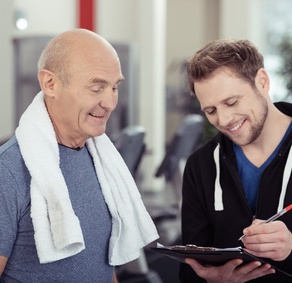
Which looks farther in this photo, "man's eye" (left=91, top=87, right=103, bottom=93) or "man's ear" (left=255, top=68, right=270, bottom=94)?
"man's ear" (left=255, top=68, right=270, bottom=94)

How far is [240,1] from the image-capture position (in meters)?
8.44

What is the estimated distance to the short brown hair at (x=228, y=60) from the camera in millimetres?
2043

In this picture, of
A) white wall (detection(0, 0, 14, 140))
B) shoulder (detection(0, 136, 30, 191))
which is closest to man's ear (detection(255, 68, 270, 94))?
shoulder (detection(0, 136, 30, 191))

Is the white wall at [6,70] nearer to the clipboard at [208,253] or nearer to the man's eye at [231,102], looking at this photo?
the man's eye at [231,102]

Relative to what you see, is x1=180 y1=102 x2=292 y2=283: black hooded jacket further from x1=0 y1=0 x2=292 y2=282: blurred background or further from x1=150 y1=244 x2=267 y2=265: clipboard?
x1=0 y1=0 x2=292 y2=282: blurred background

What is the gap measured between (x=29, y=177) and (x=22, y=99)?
3.60 m

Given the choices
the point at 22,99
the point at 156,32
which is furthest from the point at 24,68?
the point at 156,32

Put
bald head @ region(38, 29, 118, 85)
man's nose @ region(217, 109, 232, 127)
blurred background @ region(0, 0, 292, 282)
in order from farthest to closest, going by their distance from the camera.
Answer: blurred background @ region(0, 0, 292, 282) → man's nose @ region(217, 109, 232, 127) → bald head @ region(38, 29, 118, 85)

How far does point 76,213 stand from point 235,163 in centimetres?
59

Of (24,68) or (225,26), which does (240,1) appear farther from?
(24,68)

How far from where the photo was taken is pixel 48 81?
1825 mm

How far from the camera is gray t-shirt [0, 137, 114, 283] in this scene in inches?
66.6

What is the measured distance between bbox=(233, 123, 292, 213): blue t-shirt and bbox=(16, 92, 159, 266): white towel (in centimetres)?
33

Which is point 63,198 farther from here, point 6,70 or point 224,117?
point 6,70
